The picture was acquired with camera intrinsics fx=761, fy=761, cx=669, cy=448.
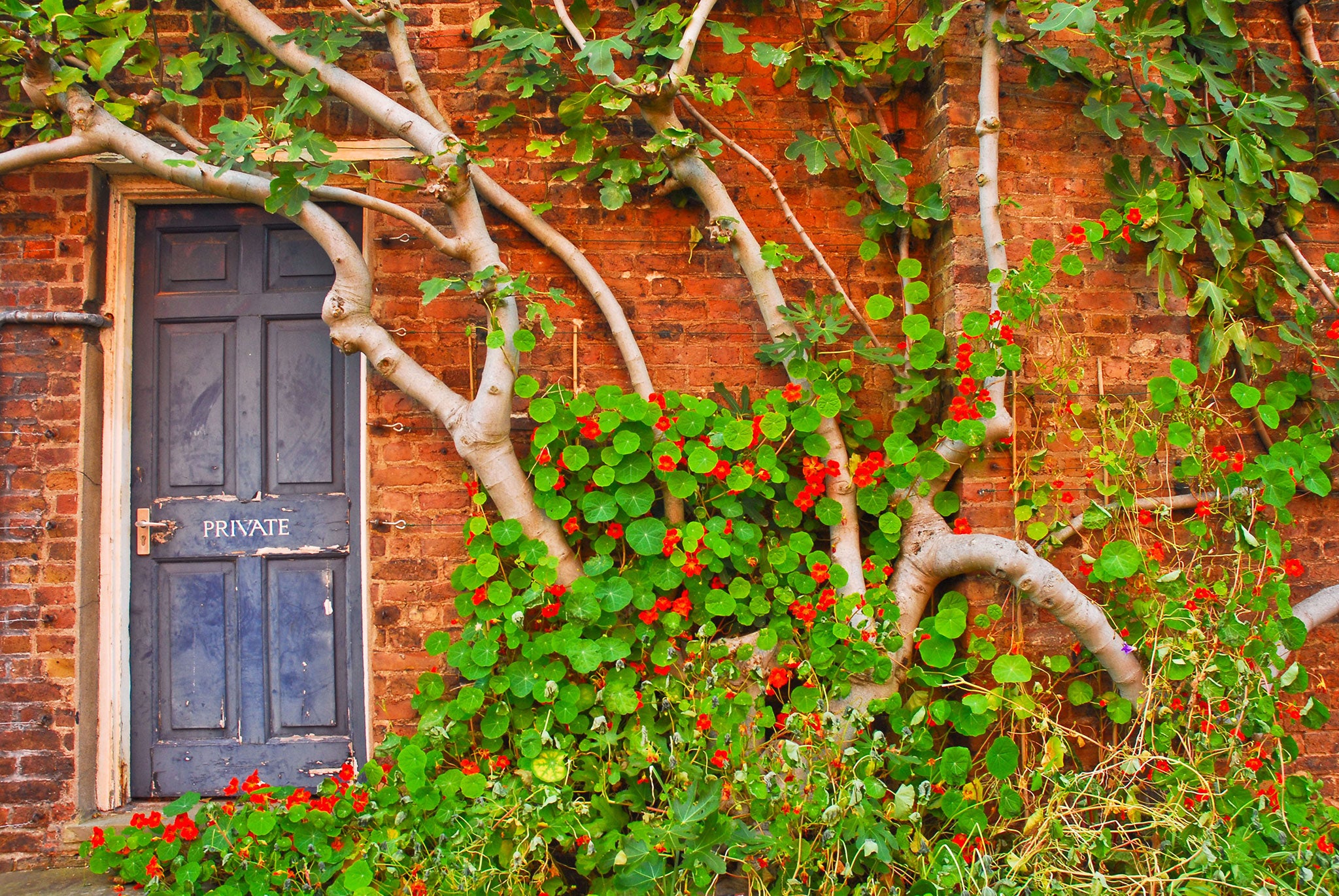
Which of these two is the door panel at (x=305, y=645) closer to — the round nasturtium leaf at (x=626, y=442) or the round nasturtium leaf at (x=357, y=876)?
the round nasturtium leaf at (x=357, y=876)

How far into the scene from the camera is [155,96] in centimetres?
253

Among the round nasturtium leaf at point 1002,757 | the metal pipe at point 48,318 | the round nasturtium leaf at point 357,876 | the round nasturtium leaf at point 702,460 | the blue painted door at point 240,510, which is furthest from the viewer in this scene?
the blue painted door at point 240,510

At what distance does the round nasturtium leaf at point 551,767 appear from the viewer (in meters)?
2.20

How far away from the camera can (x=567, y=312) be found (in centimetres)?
270

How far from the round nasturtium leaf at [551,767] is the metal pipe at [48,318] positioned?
7.12 ft

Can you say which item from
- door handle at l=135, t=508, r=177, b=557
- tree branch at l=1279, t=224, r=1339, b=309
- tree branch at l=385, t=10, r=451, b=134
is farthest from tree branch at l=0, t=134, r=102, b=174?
tree branch at l=1279, t=224, r=1339, b=309

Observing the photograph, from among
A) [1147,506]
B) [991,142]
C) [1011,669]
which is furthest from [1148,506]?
[991,142]

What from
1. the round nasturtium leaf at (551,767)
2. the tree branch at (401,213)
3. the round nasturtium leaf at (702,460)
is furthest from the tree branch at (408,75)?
the round nasturtium leaf at (551,767)

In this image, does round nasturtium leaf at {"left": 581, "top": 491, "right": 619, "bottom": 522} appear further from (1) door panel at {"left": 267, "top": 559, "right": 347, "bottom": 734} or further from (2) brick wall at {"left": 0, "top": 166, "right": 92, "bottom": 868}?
(2) brick wall at {"left": 0, "top": 166, "right": 92, "bottom": 868}

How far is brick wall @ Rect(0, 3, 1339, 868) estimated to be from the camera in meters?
2.59

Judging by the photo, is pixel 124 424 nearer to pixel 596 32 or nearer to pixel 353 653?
pixel 353 653

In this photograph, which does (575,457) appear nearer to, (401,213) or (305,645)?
(401,213)

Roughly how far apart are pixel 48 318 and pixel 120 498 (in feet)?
2.18

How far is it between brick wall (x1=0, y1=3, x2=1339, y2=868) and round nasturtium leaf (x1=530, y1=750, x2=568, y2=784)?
635 mm
